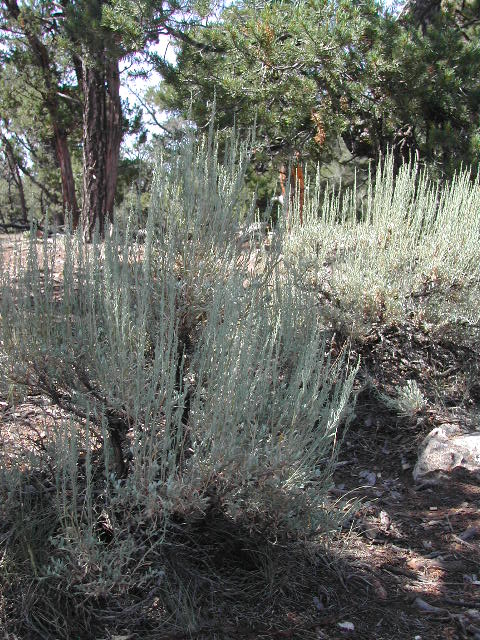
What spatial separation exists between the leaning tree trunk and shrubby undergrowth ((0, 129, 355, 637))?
4928mm

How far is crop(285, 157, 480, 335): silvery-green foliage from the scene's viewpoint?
462 centimetres

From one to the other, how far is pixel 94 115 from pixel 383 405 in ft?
16.8

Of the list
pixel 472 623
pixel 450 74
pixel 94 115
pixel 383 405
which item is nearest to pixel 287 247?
pixel 383 405

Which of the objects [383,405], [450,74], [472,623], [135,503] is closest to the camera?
[135,503]

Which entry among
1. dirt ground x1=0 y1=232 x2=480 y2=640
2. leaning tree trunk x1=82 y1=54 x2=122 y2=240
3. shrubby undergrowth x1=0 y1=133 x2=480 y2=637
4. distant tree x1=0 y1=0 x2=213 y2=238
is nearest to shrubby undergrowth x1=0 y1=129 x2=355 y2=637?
shrubby undergrowth x1=0 y1=133 x2=480 y2=637

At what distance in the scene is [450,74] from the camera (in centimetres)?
595

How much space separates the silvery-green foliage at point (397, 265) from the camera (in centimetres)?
462

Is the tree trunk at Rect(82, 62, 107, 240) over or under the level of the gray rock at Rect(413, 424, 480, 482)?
over

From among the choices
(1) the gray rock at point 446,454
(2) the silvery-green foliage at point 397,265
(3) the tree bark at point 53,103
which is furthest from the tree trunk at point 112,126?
(1) the gray rock at point 446,454

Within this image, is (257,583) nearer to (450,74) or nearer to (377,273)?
(377,273)

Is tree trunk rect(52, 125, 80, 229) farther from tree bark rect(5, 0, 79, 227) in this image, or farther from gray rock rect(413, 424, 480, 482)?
gray rock rect(413, 424, 480, 482)

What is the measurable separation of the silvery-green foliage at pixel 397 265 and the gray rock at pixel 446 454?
2.92 feet

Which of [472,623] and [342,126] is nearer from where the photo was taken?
[472,623]

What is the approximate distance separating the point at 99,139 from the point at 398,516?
605 cm
